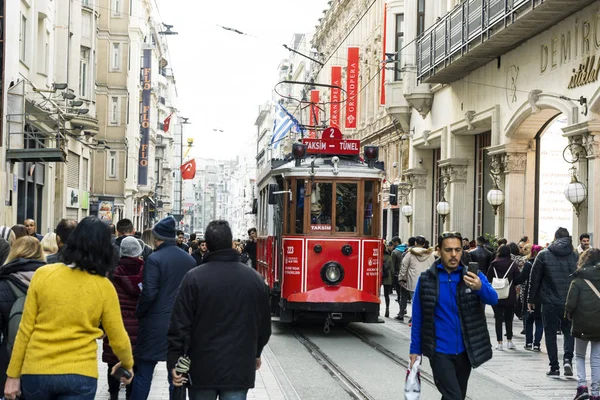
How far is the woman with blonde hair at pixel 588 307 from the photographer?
10.1 meters

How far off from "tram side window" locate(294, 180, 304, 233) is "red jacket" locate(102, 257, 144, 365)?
7.73 metres

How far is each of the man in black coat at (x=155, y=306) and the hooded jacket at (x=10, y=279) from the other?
1.83m

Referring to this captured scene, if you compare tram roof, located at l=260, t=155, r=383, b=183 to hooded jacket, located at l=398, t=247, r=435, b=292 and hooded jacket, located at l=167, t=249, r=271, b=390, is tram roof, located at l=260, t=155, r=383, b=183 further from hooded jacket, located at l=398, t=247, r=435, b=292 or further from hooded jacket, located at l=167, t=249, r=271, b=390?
hooded jacket, located at l=167, t=249, r=271, b=390

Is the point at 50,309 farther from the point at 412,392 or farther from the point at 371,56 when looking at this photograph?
the point at 371,56

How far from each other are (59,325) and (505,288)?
10.2m

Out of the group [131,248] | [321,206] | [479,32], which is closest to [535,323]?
[321,206]

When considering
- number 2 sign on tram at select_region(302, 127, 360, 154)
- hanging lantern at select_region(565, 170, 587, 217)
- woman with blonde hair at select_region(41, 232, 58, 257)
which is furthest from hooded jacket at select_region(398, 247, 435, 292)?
woman with blonde hair at select_region(41, 232, 58, 257)

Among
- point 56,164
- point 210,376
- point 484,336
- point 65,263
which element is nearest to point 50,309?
point 65,263

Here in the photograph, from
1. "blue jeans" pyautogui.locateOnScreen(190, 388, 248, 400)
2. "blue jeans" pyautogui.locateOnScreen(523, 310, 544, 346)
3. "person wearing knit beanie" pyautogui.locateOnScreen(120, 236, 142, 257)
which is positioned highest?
"person wearing knit beanie" pyautogui.locateOnScreen(120, 236, 142, 257)

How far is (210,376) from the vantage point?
20.0 feet

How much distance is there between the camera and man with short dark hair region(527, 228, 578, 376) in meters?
12.6

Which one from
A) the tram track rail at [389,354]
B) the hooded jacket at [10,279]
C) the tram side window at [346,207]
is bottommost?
the tram track rail at [389,354]

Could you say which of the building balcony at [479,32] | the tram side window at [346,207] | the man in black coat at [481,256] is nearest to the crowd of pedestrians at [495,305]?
the man in black coat at [481,256]

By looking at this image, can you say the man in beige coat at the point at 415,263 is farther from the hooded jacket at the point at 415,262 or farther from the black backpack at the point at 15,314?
the black backpack at the point at 15,314
